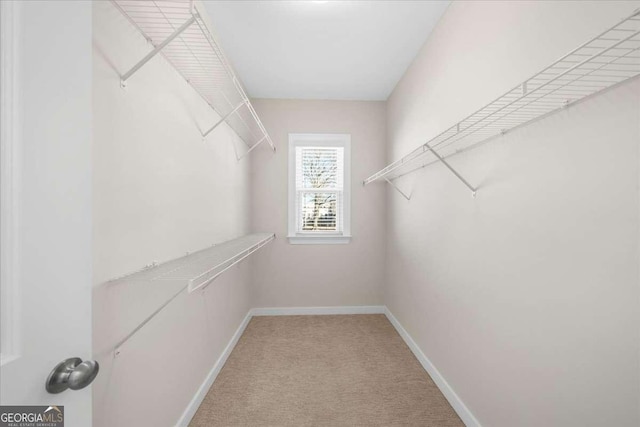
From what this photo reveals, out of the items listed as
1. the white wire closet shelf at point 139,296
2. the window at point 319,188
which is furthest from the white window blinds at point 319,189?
the white wire closet shelf at point 139,296

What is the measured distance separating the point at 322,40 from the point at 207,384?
266 cm

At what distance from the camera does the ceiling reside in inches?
74.8

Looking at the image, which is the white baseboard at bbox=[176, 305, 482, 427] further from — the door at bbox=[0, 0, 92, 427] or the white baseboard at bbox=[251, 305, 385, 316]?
the door at bbox=[0, 0, 92, 427]

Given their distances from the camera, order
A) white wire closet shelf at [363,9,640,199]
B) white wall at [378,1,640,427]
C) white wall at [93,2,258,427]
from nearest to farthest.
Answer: white wire closet shelf at [363,9,640,199], white wall at [378,1,640,427], white wall at [93,2,258,427]

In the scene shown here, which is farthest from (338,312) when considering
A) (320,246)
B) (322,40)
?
(322,40)

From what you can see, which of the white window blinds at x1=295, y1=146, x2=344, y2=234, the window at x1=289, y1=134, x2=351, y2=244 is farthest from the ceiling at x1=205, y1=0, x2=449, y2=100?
the white window blinds at x1=295, y1=146, x2=344, y2=234

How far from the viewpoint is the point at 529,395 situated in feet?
3.87

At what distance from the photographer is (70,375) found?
505 millimetres

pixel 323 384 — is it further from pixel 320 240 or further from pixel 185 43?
pixel 185 43

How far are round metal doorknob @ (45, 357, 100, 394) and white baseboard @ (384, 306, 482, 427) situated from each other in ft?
6.00

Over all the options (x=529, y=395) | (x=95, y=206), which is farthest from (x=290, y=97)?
(x=529, y=395)

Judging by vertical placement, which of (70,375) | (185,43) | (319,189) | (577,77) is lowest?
(70,375)

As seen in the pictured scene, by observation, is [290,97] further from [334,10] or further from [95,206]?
[95,206]

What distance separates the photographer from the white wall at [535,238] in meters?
0.86
